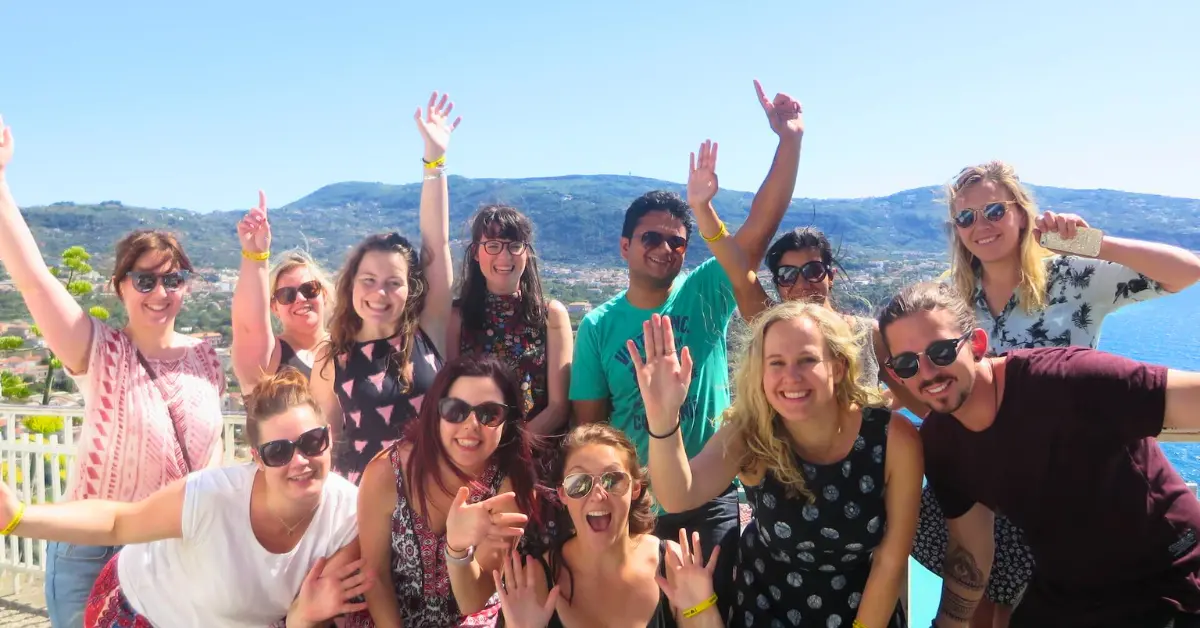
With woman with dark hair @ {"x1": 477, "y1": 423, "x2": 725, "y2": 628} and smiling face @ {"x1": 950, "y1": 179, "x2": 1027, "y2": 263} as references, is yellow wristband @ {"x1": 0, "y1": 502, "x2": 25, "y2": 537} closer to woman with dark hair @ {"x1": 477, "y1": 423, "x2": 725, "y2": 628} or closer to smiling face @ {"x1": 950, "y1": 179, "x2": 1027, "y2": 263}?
woman with dark hair @ {"x1": 477, "y1": 423, "x2": 725, "y2": 628}

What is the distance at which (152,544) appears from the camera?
114 inches

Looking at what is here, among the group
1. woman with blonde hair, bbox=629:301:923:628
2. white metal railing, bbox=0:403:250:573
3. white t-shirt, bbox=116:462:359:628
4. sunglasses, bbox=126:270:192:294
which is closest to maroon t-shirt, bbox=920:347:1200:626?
woman with blonde hair, bbox=629:301:923:628

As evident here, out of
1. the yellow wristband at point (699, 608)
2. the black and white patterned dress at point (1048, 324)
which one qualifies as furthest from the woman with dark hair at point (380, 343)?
the black and white patterned dress at point (1048, 324)

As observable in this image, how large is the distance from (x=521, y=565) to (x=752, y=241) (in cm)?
209

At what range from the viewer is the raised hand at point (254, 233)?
3.73 metres

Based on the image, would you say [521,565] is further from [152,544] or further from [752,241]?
[752,241]

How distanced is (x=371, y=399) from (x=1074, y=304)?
3.42 meters

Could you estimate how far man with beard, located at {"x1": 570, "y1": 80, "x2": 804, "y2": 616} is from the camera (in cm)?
359

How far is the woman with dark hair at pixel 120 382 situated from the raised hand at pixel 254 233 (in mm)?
348

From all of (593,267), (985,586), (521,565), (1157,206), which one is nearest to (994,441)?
(985,586)

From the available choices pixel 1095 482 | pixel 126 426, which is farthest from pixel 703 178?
pixel 126 426

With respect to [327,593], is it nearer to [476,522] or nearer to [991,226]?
[476,522]

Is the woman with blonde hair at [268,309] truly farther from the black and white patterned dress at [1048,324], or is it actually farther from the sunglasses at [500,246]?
the black and white patterned dress at [1048,324]

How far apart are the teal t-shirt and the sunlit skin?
0.99 m
